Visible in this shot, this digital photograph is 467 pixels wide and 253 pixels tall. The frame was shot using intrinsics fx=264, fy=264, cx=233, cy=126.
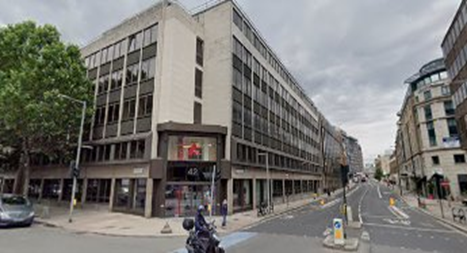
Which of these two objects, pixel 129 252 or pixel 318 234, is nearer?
pixel 129 252

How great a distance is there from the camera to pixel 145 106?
2359 centimetres

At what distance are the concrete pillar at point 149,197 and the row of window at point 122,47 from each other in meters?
13.0

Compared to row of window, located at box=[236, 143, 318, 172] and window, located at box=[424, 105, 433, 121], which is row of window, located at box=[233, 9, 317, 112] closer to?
row of window, located at box=[236, 143, 318, 172]

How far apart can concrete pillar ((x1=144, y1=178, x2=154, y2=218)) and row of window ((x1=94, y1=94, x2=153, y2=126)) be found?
587 centimetres

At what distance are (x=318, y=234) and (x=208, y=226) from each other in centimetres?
886

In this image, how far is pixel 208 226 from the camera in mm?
8281

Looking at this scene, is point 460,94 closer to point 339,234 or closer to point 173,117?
point 339,234

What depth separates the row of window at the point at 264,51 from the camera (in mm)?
30172

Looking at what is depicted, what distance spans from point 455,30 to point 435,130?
2869 centimetres

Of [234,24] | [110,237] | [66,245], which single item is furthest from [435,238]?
[234,24]

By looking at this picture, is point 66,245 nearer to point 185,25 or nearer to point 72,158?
point 72,158

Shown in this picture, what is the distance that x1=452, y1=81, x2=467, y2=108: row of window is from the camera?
2283 centimetres

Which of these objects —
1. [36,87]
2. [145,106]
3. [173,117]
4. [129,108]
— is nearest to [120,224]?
[173,117]

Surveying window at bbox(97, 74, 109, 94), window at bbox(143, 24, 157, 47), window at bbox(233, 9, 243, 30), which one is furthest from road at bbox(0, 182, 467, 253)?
window at bbox(233, 9, 243, 30)
